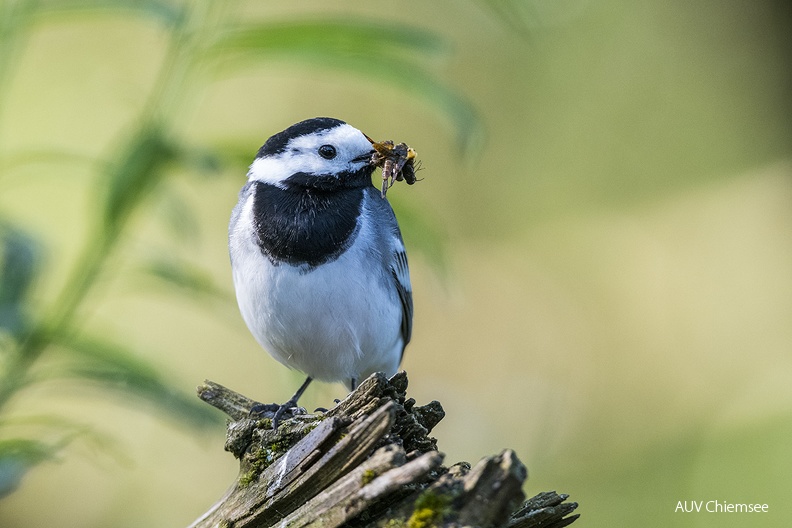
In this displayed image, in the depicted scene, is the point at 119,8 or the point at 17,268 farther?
the point at 119,8

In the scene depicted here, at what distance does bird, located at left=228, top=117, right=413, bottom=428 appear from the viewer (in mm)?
2268

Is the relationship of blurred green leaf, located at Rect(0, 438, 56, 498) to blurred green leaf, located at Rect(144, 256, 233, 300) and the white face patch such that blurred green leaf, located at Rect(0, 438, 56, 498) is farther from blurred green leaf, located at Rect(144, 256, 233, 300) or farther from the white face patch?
the white face patch

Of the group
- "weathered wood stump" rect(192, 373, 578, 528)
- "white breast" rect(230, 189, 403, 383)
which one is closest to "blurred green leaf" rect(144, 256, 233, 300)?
"white breast" rect(230, 189, 403, 383)

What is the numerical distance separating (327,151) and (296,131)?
0.11m

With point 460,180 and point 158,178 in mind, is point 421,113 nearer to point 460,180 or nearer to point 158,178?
point 460,180

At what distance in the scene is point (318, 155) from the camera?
2.36 meters

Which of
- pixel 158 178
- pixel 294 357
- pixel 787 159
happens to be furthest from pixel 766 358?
pixel 158 178

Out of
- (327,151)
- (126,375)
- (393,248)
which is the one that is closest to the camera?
(126,375)

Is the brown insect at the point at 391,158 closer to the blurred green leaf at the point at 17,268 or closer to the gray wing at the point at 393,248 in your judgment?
the gray wing at the point at 393,248

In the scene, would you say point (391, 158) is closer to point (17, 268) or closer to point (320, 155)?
point (320, 155)

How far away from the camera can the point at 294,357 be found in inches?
97.3

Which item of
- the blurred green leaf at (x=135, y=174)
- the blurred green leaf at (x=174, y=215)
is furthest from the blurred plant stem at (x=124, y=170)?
the blurred green leaf at (x=174, y=215)

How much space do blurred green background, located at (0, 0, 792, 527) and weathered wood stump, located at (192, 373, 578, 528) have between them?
1715 millimetres

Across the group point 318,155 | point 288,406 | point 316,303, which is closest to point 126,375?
point 288,406
